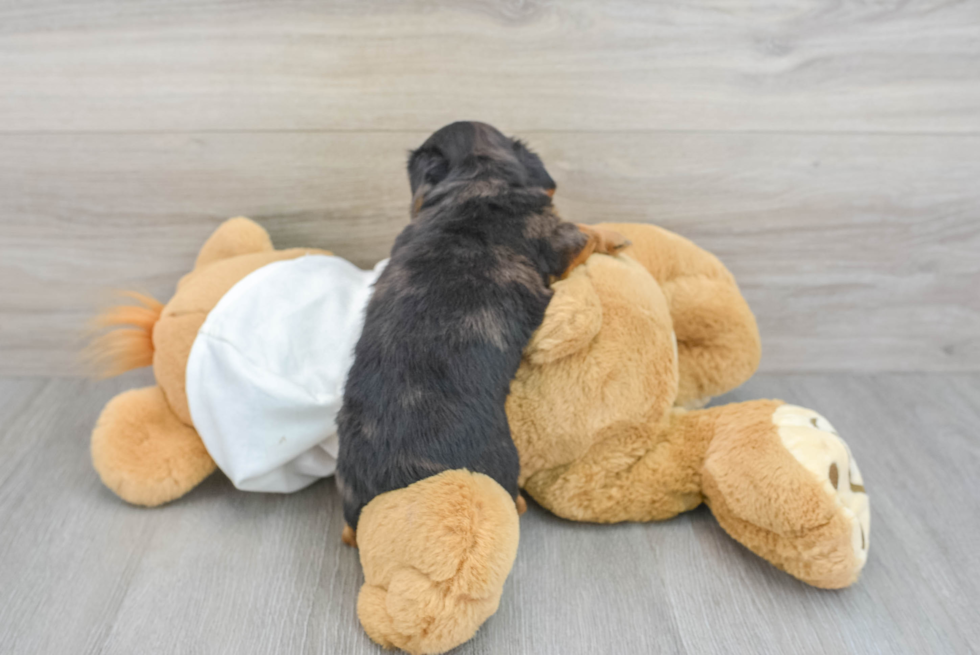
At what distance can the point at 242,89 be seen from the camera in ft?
3.08

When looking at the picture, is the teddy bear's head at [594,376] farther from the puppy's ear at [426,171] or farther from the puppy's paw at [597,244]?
the puppy's ear at [426,171]

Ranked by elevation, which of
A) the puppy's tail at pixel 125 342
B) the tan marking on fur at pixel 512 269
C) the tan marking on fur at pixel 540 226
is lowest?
the puppy's tail at pixel 125 342

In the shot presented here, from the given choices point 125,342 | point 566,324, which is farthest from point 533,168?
point 125,342

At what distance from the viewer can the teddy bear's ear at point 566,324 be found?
2.27ft

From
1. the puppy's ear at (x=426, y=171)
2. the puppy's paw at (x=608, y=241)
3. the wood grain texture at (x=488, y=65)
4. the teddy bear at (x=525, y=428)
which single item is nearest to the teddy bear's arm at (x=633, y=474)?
the teddy bear at (x=525, y=428)

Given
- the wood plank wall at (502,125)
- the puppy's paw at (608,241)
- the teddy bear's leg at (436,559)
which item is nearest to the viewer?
the teddy bear's leg at (436,559)

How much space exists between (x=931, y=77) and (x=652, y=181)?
0.42 meters

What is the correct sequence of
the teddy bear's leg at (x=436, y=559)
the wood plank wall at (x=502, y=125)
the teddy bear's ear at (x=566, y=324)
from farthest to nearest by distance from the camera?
the wood plank wall at (x=502, y=125) → the teddy bear's ear at (x=566, y=324) → the teddy bear's leg at (x=436, y=559)

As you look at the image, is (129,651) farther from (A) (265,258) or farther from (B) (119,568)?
(A) (265,258)

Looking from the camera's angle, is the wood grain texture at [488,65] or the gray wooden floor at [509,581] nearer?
the gray wooden floor at [509,581]

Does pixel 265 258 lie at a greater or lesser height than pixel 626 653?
greater

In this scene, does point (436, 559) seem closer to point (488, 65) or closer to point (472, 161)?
point (472, 161)

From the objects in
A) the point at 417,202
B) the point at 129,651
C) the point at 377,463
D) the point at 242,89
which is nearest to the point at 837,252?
the point at 417,202

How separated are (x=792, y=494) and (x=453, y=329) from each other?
39 cm
